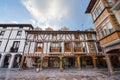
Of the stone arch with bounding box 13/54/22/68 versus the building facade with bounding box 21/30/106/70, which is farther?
the stone arch with bounding box 13/54/22/68

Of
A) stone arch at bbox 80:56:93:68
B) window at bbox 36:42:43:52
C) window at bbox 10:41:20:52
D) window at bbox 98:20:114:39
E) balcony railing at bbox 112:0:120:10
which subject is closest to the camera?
balcony railing at bbox 112:0:120:10

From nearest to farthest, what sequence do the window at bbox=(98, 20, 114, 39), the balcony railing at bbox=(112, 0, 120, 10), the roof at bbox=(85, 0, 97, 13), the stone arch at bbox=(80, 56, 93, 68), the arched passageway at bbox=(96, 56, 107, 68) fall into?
the balcony railing at bbox=(112, 0, 120, 10), the window at bbox=(98, 20, 114, 39), the roof at bbox=(85, 0, 97, 13), the arched passageway at bbox=(96, 56, 107, 68), the stone arch at bbox=(80, 56, 93, 68)

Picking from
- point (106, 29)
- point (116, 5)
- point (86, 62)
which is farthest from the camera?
point (86, 62)

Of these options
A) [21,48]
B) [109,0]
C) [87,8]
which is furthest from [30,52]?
[109,0]

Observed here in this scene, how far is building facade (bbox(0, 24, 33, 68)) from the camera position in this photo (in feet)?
53.5

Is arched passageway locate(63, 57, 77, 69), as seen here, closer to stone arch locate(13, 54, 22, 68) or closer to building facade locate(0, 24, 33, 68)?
building facade locate(0, 24, 33, 68)

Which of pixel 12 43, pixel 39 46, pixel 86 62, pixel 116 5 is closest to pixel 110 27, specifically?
pixel 116 5

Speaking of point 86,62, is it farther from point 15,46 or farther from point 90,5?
point 15,46

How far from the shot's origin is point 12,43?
1703 cm

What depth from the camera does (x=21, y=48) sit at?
54.0ft

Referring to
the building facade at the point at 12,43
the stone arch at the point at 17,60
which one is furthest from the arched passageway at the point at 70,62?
the stone arch at the point at 17,60

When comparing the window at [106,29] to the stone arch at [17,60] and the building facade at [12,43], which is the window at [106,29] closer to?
the building facade at [12,43]

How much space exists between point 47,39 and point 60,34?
2.80 metres

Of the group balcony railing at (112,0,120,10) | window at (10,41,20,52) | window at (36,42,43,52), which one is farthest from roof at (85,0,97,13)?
window at (10,41,20,52)
